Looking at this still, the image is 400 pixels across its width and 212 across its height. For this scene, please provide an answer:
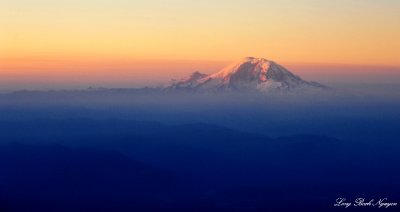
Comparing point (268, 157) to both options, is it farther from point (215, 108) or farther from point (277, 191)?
point (215, 108)

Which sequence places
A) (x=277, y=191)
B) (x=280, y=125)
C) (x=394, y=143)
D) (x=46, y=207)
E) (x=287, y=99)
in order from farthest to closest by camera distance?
(x=287, y=99) < (x=280, y=125) < (x=394, y=143) < (x=277, y=191) < (x=46, y=207)

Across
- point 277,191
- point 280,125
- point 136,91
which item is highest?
point 136,91

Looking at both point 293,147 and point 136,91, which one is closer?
point 293,147

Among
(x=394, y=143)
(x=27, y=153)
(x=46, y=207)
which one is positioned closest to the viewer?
(x=46, y=207)

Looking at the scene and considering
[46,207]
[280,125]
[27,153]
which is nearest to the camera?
[46,207]

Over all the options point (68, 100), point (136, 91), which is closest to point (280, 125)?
point (136, 91)

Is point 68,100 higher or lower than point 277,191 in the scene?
higher

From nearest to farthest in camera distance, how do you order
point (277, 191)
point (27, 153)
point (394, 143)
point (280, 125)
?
point (277, 191) < point (27, 153) < point (394, 143) < point (280, 125)

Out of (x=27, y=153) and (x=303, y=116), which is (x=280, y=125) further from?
(x=27, y=153)

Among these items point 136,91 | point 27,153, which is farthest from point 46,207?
point 136,91
